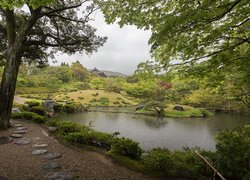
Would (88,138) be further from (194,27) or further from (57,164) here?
(194,27)

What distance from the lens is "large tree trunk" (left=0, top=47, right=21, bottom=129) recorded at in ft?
19.0

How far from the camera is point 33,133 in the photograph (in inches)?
230

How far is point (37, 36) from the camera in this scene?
7.04 m

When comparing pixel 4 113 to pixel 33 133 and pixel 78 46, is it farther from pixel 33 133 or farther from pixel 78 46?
pixel 78 46

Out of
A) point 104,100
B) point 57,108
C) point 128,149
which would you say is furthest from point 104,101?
point 128,149

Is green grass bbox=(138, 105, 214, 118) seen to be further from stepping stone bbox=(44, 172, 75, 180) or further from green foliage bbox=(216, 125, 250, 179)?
stepping stone bbox=(44, 172, 75, 180)

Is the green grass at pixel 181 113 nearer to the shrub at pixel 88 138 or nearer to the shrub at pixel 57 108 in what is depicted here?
the shrub at pixel 57 108

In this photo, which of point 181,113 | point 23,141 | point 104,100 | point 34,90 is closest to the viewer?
point 23,141

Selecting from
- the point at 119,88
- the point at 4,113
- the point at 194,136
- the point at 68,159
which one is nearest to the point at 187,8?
Answer: the point at 68,159

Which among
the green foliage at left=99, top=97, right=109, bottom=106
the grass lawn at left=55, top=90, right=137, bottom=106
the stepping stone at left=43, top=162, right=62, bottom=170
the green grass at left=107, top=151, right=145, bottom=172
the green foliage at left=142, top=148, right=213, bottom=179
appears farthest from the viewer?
the green foliage at left=99, top=97, right=109, bottom=106

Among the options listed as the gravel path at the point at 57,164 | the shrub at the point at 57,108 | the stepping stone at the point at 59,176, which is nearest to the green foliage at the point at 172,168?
the gravel path at the point at 57,164

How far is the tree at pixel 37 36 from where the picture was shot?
577 centimetres

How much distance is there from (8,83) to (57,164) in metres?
3.77

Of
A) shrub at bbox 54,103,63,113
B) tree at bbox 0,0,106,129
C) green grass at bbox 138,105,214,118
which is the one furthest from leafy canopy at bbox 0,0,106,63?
green grass at bbox 138,105,214,118
